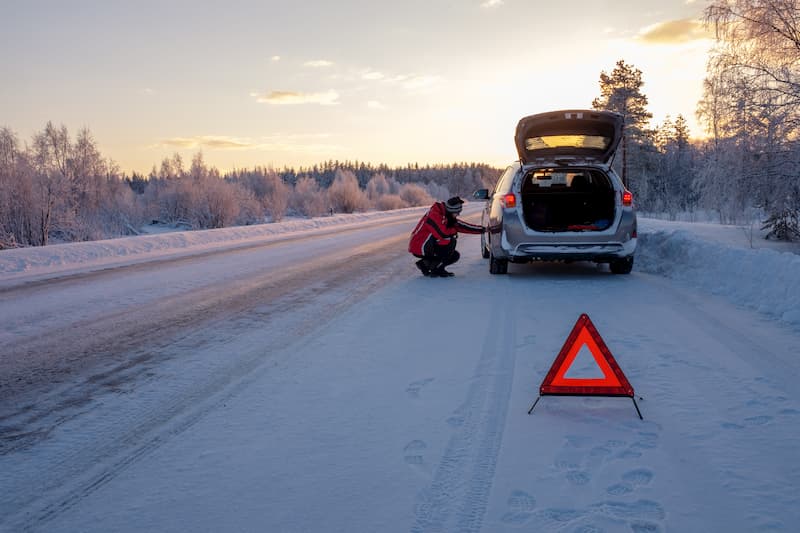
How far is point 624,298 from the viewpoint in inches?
277

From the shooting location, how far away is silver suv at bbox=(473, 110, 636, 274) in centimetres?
823

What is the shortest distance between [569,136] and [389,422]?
7214mm

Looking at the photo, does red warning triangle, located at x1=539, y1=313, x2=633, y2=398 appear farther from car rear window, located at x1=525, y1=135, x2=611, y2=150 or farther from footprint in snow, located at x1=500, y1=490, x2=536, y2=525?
car rear window, located at x1=525, y1=135, x2=611, y2=150

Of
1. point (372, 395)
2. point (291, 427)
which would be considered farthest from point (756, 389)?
point (291, 427)

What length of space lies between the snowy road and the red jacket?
8.64 feet

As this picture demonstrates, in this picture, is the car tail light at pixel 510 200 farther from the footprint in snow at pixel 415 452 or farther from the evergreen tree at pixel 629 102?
the evergreen tree at pixel 629 102

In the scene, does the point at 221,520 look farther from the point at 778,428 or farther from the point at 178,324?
the point at 178,324

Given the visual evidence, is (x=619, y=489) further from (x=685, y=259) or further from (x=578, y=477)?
(x=685, y=259)

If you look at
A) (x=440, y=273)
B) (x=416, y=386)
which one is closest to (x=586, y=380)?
(x=416, y=386)

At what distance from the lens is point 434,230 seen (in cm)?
Answer: 916

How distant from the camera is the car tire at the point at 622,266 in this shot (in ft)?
28.5

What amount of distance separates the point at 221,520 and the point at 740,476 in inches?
99.7

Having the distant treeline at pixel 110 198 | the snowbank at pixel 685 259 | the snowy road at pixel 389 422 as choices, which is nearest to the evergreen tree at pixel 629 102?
the distant treeline at pixel 110 198

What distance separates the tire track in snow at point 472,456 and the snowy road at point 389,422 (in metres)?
0.01
